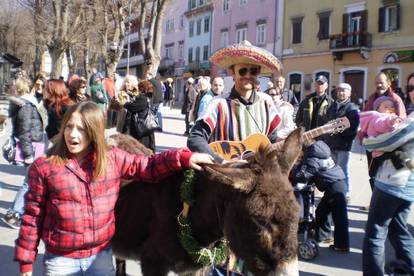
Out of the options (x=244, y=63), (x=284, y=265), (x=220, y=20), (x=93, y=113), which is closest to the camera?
(x=284, y=265)

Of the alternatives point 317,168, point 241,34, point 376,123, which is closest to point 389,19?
point 241,34

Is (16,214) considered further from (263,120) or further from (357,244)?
(357,244)

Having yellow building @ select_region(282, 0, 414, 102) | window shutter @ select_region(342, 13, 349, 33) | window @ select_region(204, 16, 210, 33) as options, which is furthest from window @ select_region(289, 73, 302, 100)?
window @ select_region(204, 16, 210, 33)

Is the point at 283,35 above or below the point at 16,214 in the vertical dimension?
above

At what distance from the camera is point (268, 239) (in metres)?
2.16

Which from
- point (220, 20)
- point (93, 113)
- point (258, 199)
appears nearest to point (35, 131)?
point (93, 113)

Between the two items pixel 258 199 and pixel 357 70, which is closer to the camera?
pixel 258 199

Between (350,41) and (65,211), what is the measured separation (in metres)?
28.3

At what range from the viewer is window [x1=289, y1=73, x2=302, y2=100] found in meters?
32.3

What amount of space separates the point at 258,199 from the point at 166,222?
0.84 m

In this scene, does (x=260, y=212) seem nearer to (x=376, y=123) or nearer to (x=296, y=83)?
(x=376, y=123)

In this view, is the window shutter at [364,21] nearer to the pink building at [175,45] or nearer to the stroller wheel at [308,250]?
the pink building at [175,45]

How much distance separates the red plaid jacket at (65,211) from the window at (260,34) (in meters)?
33.7

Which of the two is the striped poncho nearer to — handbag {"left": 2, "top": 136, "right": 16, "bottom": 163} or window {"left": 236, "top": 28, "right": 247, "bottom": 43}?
handbag {"left": 2, "top": 136, "right": 16, "bottom": 163}
